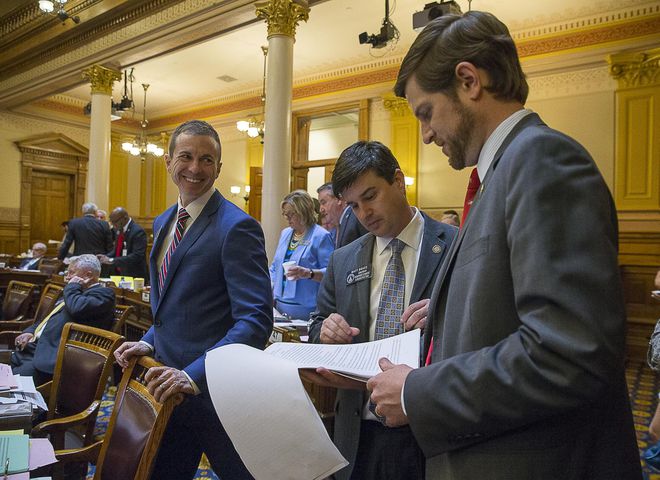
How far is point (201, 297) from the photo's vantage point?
64.8 inches

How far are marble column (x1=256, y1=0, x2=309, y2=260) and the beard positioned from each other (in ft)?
16.4

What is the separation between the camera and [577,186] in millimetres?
677

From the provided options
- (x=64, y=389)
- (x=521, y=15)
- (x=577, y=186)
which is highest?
(x=521, y=15)

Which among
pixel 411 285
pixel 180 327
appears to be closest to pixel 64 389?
pixel 180 327

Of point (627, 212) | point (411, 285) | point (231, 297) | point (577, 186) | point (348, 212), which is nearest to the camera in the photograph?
point (577, 186)

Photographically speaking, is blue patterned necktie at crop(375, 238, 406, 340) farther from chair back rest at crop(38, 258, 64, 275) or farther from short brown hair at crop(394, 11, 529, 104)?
chair back rest at crop(38, 258, 64, 275)

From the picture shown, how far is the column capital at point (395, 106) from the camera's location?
358 inches

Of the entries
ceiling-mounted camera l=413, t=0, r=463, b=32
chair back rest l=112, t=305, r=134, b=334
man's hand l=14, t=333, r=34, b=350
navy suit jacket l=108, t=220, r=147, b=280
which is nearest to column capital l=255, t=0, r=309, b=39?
ceiling-mounted camera l=413, t=0, r=463, b=32

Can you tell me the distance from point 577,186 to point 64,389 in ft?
7.41

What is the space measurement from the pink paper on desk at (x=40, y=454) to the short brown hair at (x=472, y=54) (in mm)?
1287

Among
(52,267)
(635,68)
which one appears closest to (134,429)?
(52,267)

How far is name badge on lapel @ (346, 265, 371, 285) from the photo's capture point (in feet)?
4.94

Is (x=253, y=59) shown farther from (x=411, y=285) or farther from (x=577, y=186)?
(x=577, y=186)

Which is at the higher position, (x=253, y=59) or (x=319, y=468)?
(x=253, y=59)
